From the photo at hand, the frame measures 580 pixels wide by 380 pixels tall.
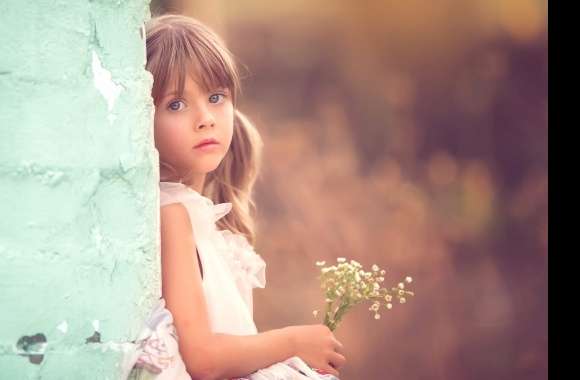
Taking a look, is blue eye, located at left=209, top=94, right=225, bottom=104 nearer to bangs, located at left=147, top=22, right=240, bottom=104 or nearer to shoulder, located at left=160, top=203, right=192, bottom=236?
bangs, located at left=147, top=22, right=240, bottom=104

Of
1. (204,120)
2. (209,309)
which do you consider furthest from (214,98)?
(209,309)

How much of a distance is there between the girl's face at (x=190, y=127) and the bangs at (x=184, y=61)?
1 cm

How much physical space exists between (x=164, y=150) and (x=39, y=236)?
0.39 meters

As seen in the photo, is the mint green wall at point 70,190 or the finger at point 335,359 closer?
the mint green wall at point 70,190

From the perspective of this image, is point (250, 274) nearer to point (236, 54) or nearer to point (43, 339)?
point (43, 339)

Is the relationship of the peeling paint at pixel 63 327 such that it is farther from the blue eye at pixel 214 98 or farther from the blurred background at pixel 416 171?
the blurred background at pixel 416 171

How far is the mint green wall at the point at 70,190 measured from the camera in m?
1.35

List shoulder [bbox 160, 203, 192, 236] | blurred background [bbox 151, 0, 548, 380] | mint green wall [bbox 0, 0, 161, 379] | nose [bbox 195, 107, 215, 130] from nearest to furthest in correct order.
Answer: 1. mint green wall [bbox 0, 0, 161, 379]
2. shoulder [bbox 160, 203, 192, 236]
3. nose [bbox 195, 107, 215, 130]
4. blurred background [bbox 151, 0, 548, 380]

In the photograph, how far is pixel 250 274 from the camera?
1.88 metres

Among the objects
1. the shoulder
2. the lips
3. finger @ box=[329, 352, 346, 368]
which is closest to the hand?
finger @ box=[329, 352, 346, 368]

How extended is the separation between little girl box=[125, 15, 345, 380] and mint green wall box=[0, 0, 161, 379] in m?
0.11

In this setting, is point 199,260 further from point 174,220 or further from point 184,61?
point 184,61

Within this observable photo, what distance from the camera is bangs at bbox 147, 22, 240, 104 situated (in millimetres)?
1666

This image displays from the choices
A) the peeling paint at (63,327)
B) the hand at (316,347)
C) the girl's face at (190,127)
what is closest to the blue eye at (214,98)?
the girl's face at (190,127)
